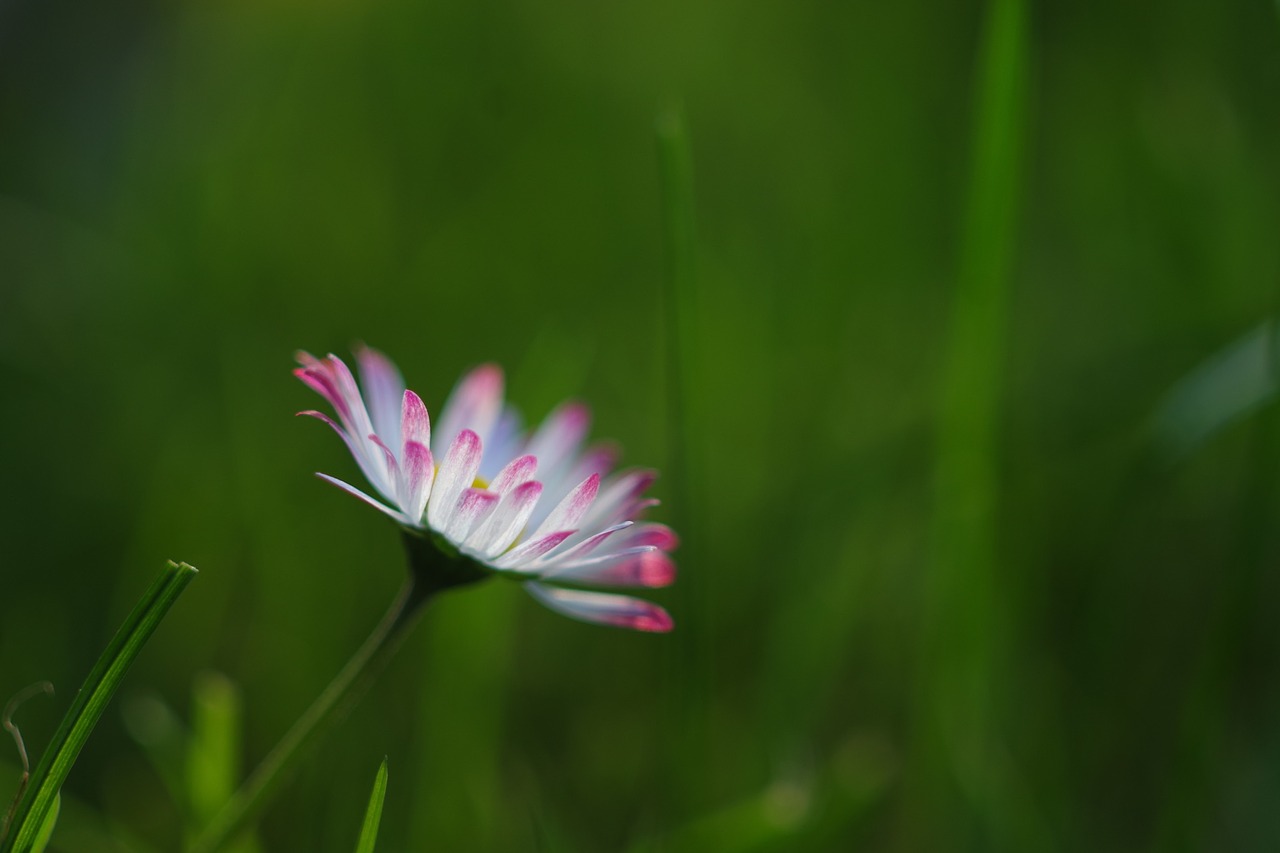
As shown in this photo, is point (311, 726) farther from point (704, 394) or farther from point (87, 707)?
point (704, 394)

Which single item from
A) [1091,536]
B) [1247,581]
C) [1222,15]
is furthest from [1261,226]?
[1247,581]

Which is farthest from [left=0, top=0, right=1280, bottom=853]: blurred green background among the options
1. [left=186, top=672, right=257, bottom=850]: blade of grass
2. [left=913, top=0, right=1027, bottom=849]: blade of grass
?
[left=186, top=672, right=257, bottom=850]: blade of grass

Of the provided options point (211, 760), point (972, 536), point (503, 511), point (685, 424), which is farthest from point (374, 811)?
point (972, 536)

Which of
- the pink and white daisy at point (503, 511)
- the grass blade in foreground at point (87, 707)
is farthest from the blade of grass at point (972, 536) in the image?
the grass blade in foreground at point (87, 707)

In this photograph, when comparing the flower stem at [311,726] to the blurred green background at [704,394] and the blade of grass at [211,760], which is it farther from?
the blurred green background at [704,394]

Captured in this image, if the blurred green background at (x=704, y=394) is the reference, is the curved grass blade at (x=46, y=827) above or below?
below

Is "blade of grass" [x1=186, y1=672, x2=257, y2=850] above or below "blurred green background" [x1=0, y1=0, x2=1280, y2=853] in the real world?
below

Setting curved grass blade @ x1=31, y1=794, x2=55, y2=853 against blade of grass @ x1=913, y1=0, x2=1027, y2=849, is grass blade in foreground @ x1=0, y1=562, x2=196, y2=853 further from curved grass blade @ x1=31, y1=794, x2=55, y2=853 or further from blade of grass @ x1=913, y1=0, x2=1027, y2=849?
blade of grass @ x1=913, y1=0, x2=1027, y2=849

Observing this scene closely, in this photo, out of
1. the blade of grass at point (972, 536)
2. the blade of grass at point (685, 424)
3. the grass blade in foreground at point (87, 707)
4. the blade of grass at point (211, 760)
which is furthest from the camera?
the blade of grass at point (972, 536)
